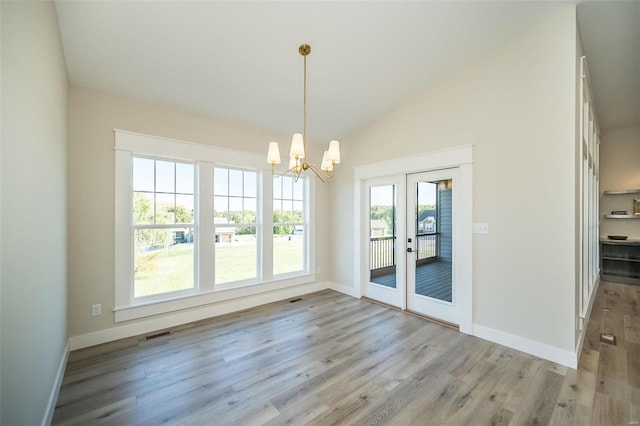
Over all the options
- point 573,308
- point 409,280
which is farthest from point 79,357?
point 573,308

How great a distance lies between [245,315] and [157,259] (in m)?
1.41

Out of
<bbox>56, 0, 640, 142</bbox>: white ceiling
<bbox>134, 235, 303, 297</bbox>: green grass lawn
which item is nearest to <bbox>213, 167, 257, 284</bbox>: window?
<bbox>134, 235, 303, 297</bbox>: green grass lawn

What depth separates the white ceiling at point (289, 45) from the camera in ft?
7.88

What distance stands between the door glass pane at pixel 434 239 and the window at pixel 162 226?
129 inches

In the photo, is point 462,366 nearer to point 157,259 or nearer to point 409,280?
point 409,280

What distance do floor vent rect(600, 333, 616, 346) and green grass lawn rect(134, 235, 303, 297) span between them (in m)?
4.10

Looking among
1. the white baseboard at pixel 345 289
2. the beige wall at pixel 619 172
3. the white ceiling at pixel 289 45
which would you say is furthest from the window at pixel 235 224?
the beige wall at pixel 619 172

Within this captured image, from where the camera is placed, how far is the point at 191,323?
357 centimetres

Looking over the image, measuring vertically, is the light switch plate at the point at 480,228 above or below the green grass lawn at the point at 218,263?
above

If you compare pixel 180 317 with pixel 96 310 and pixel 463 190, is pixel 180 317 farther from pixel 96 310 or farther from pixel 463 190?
pixel 463 190

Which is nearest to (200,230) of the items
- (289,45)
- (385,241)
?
(289,45)

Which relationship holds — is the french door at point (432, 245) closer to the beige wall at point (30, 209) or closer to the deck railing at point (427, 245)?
the deck railing at point (427, 245)

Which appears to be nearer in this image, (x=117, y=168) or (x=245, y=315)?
(x=117, y=168)

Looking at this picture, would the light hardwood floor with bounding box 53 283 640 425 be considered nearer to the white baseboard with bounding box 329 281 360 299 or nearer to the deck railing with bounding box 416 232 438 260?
the deck railing with bounding box 416 232 438 260
